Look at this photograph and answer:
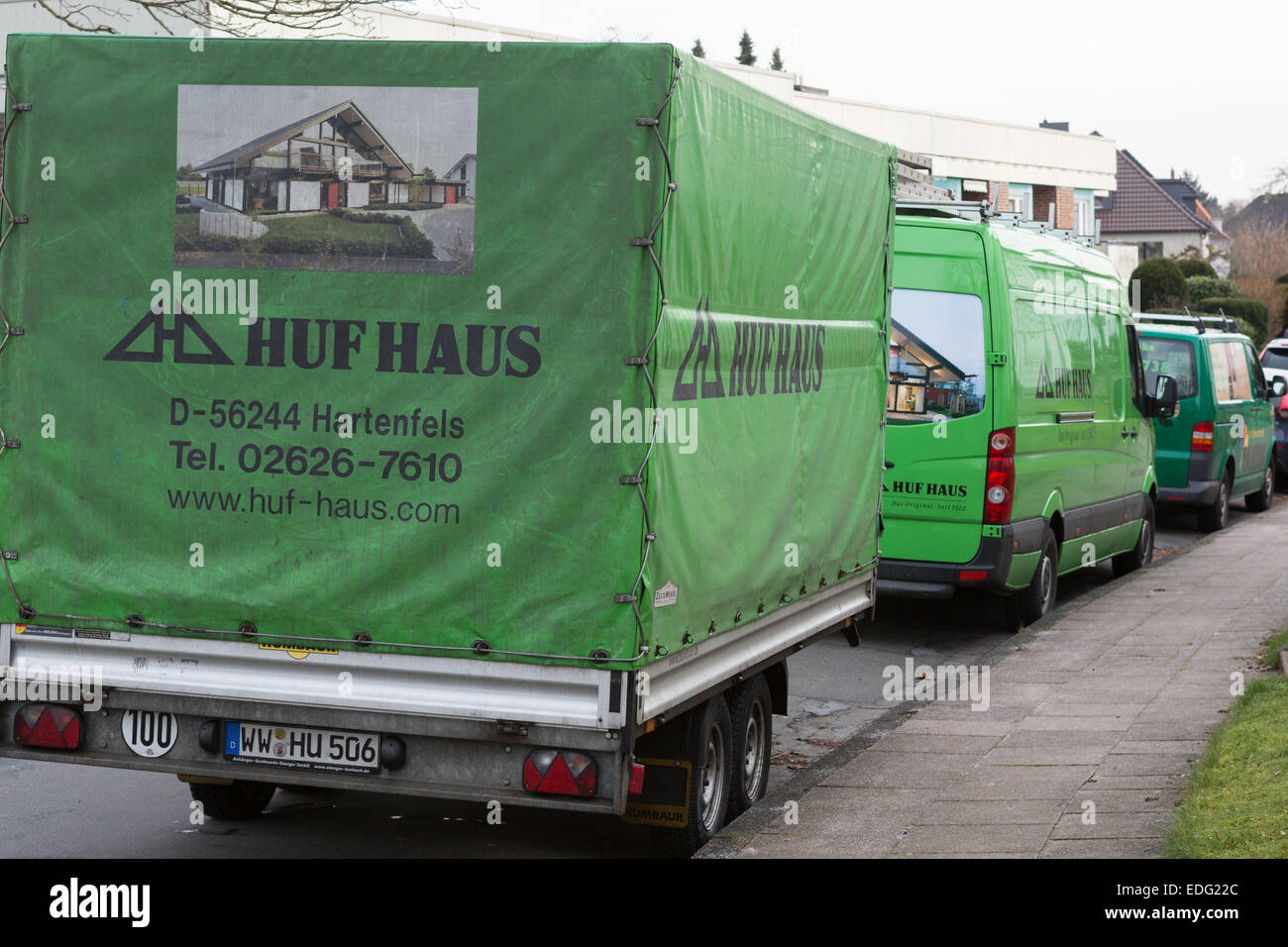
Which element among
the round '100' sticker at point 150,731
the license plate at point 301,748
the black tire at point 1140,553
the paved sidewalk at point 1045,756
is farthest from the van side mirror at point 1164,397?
the round '100' sticker at point 150,731

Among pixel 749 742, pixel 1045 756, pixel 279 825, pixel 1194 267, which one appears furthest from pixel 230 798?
pixel 1194 267

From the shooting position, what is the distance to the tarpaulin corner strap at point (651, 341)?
521 cm

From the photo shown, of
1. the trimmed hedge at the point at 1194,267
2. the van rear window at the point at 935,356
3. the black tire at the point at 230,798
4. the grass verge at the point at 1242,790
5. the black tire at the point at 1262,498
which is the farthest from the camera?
the trimmed hedge at the point at 1194,267

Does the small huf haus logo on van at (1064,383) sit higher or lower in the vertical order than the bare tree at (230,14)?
lower

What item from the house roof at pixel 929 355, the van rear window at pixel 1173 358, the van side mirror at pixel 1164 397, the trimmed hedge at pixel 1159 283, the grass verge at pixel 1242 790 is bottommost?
the grass verge at pixel 1242 790

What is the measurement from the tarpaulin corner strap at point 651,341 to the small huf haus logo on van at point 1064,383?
6.89m

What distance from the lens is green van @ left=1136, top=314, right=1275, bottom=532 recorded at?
58.9 ft

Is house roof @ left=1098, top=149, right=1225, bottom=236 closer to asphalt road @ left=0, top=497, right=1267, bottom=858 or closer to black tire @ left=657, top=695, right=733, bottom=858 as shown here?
asphalt road @ left=0, top=497, right=1267, bottom=858

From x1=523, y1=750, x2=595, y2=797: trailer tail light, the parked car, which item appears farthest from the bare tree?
the parked car

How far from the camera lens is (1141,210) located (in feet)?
283

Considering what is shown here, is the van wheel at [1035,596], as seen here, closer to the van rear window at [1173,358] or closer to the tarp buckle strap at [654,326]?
the van rear window at [1173,358]

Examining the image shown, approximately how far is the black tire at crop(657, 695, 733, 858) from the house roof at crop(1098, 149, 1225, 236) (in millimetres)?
→ 82256
